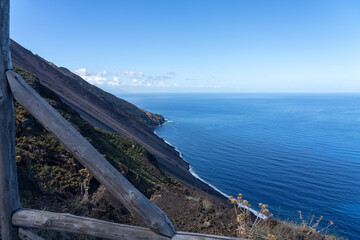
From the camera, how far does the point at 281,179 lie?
35281mm

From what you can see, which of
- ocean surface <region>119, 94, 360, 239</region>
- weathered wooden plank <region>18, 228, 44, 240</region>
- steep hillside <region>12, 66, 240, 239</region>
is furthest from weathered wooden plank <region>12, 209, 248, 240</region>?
ocean surface <region>119, 94, 360, 239</region>

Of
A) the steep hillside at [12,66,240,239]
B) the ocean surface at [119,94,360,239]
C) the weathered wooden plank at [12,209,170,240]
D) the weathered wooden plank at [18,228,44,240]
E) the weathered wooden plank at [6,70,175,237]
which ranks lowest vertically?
the ocean surface at [119,94,360,239]

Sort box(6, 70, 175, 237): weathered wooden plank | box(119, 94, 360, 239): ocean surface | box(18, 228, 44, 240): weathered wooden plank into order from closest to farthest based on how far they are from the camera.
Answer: box(6, 70, 175, 237): weathered wooden plank
box(18, 228, 44, 240): weathered wooden plank
box(119, 94, 360, 239): ocean surface

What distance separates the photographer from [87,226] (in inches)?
109

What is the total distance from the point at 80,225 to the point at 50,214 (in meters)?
0.51

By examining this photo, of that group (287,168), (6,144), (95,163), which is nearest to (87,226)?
Result: (95,163)

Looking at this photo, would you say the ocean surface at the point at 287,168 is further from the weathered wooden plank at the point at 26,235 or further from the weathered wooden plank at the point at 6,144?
the weathered wooden plank at the point at 6,144

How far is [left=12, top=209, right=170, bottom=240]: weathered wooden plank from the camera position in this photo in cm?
265

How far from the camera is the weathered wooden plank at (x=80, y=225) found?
2.65 m

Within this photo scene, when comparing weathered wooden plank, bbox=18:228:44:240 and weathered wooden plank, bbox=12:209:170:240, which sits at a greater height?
weathered wooden plank, bbox=12:209:170:240

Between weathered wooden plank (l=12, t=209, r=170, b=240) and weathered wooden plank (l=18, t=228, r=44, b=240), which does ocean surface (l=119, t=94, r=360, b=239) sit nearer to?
weathered wooden plank (l=12, t=209, r=170, b=240)

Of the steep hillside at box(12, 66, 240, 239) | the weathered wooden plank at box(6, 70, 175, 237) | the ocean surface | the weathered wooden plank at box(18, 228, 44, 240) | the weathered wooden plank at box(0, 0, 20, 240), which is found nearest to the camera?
the weathered wooden plank at box(6, 70, 175, 237)

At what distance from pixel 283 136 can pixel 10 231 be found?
71003 millimetres

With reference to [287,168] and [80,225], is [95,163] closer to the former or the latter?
[80,225]
